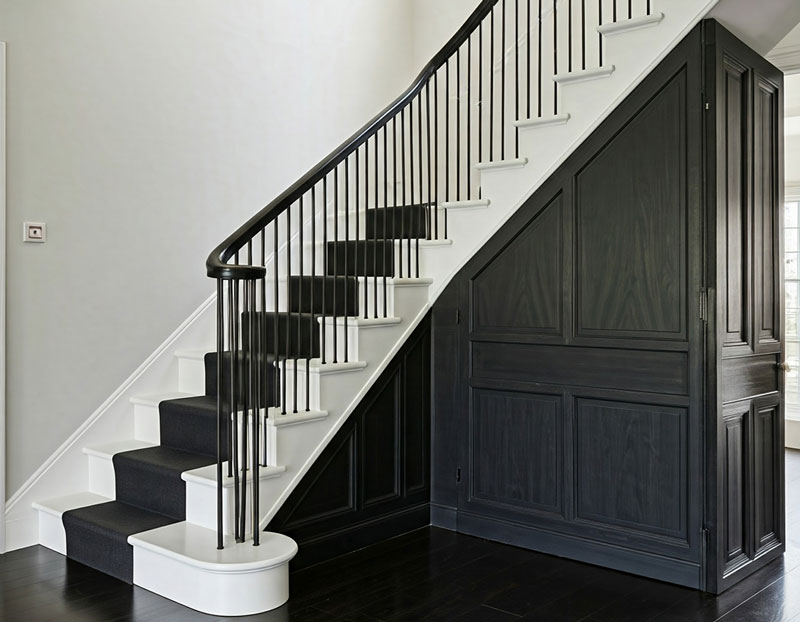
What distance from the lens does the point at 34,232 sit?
383cm

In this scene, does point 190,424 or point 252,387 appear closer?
point 252,387

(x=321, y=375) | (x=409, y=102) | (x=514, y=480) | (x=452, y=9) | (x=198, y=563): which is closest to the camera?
(x=198, y=563)

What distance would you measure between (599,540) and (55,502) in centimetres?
258

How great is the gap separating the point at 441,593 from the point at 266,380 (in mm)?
1127

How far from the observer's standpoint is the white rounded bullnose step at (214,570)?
2.97 meters

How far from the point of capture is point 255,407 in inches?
125

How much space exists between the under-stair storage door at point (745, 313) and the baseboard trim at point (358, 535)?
1.51 m

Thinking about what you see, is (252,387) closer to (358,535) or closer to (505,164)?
(358,535)

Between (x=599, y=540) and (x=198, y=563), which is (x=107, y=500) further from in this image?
(x=599, y=540)

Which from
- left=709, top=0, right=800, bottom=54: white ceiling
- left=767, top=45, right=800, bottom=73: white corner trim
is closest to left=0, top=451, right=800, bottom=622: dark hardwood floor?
left=709, top=0, right=800, bottom=54: white ceiling

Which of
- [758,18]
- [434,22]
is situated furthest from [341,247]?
[434,22]

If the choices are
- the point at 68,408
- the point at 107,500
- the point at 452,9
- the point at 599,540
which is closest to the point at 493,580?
the point at 599,540

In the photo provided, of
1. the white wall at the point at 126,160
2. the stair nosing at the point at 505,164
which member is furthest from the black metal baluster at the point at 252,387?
the stair nosing at the point at 505,164

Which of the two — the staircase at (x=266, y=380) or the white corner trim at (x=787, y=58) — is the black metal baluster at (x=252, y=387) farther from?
the white corner trim at (x=787, y=58)
